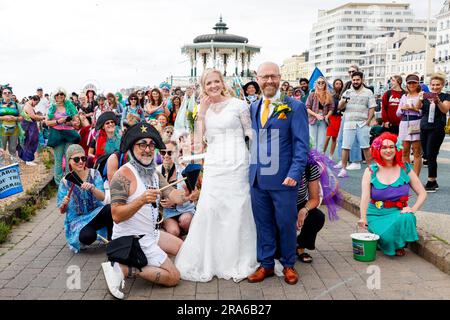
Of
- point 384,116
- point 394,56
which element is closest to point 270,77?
point 384,116

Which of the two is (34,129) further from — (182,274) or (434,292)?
(434,292)

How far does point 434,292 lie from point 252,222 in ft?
5.85

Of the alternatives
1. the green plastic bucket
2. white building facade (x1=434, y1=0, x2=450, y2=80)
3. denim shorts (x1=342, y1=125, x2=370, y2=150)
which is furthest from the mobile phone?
white building facade (x1=434, y1=0, x2=450, y2=80)

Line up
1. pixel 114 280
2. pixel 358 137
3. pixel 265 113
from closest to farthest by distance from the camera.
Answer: pixel 114 280, pixel 265 113, pixel 358 137

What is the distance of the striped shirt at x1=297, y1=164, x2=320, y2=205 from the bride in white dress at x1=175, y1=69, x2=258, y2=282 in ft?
2.03

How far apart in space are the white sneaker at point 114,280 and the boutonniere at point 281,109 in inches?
79.0

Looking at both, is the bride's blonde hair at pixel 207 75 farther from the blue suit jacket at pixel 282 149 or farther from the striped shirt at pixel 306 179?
the striped shirt at pixel 306 179

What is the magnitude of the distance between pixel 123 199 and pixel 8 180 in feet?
8.06

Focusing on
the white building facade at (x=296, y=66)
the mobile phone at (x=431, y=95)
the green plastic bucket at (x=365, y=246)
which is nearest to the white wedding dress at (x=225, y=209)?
the green plastic bucket at (x=365, y=246)

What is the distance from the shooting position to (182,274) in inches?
195

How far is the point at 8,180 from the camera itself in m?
6.24

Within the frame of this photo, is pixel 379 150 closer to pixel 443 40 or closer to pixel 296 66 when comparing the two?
pixel 443 40
